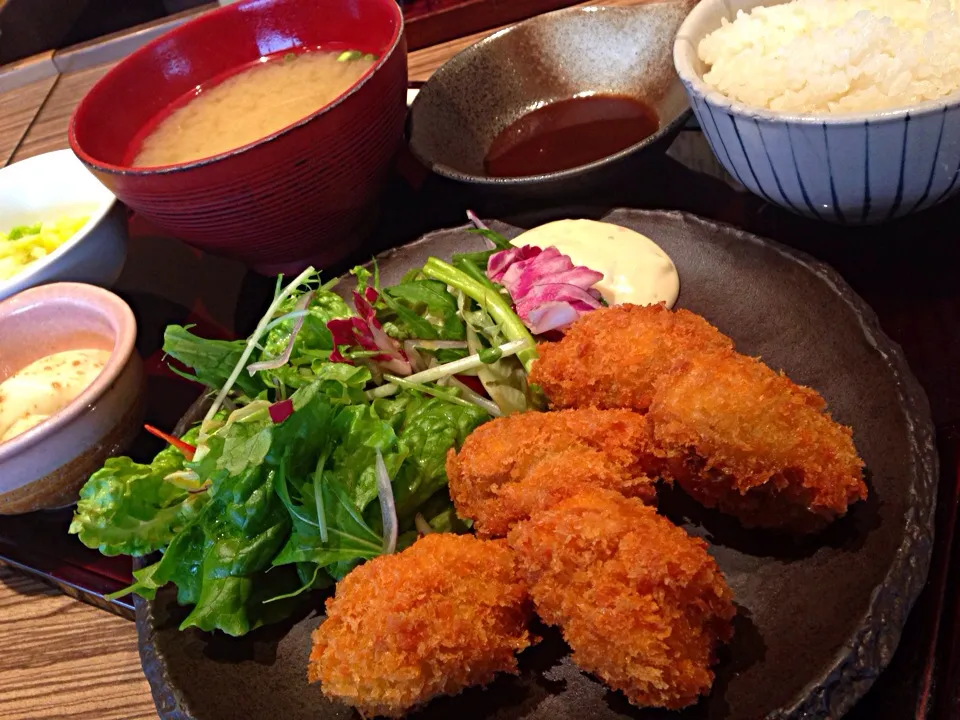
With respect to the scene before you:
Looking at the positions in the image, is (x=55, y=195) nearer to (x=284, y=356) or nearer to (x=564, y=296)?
(x=284, y=356)

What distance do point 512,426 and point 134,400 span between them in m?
1.02

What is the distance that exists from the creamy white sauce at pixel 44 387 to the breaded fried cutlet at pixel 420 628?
3.30ft

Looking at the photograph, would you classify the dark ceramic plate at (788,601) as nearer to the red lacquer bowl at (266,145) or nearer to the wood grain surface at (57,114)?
the red lacquer bowl at (266,145)

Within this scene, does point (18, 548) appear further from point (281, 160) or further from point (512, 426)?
point (512, 426)

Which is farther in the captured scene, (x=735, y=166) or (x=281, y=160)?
(x=281, y=160)

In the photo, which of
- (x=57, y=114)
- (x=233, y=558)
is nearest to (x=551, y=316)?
(x=233, y=558)

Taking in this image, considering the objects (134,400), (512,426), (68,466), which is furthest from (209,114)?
(512,426)

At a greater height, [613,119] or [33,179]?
[33,179]

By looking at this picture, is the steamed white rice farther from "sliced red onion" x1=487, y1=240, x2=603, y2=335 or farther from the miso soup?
the miso soup

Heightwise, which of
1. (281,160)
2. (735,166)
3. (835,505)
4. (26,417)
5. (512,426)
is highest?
(281,160)

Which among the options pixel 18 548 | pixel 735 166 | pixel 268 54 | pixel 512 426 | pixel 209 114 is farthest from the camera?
pixel 268 54

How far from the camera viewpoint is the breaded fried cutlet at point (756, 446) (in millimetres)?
1280

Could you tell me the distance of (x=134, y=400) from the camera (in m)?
1.90

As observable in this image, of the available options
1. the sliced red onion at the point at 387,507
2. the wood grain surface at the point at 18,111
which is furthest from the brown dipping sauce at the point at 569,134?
the wood grain surface at the point at 18,111
